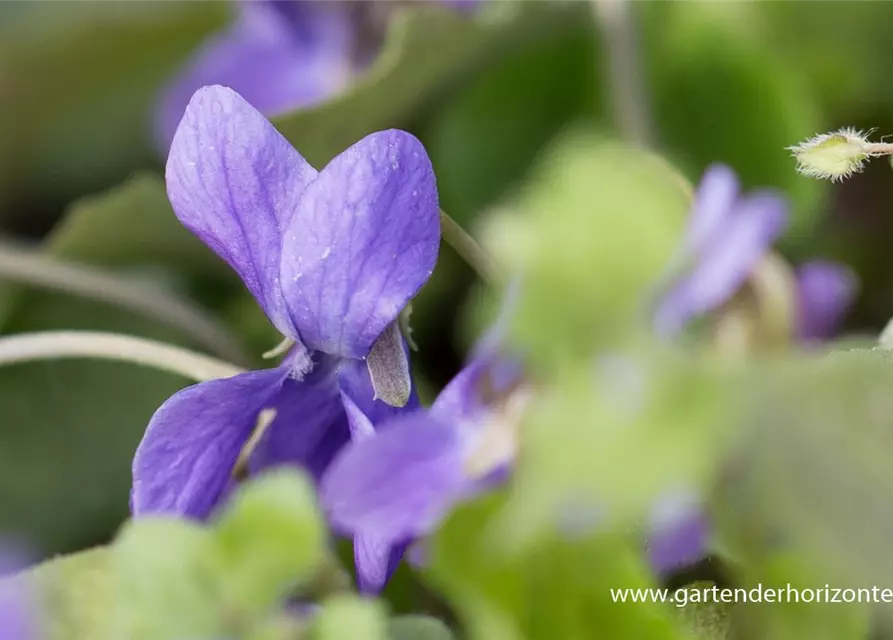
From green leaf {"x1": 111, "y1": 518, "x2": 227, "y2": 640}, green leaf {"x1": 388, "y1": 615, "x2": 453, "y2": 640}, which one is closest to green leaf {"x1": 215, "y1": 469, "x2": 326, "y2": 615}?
green leaf {"x1": 111, "y1": 518, "x2": 227, "y2": 640}

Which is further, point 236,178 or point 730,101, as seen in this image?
point 730,101

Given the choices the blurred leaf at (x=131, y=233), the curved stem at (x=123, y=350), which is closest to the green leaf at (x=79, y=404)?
the blurred leaf at (x=131, y=233)

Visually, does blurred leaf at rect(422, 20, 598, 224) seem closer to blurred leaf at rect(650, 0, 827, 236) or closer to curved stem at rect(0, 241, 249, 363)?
blurred leaf at rect(650, 0, 827, 236)

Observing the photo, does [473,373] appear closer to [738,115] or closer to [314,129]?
[314,129]

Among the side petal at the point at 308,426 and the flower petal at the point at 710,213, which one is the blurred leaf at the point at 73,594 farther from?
the flower petal at the point at 710,213

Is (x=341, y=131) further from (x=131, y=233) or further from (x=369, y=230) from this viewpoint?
(x=369, y=230)

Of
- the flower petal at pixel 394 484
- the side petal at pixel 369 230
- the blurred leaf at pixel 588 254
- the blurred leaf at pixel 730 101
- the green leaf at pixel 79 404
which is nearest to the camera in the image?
the blurred leaf at pixel 588 254

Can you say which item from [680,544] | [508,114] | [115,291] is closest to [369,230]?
[680,544]
